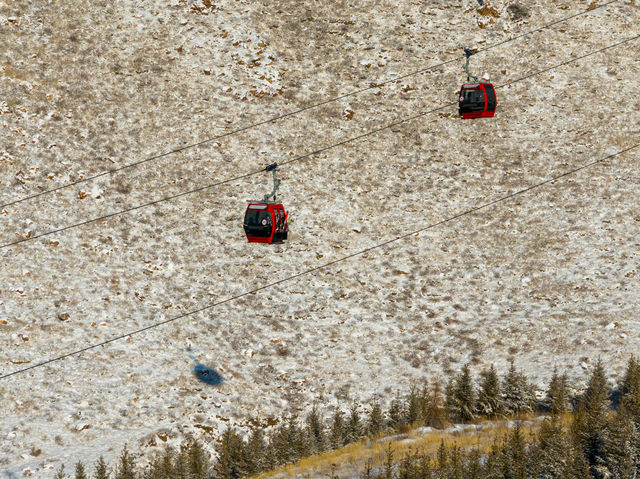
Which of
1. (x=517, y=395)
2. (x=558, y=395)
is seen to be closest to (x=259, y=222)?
(x=517, y=395)

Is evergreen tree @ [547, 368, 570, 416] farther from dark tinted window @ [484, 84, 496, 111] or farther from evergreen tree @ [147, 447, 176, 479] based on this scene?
evergreen tree @ [147, 447, 176, 479]

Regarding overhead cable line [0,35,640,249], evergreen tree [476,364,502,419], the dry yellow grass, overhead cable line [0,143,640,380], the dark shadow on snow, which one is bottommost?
the dry yellow grass

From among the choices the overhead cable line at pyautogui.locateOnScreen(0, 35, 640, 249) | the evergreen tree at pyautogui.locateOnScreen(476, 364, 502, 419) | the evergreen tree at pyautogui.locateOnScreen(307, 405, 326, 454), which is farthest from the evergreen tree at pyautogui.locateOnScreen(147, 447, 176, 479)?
the overhead cable line at pyautogui.locateOnScreen(0, 35, 640, 249)

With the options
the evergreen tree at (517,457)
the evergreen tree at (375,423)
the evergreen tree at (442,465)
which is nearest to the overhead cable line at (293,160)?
the evergreen tree at (375,423)

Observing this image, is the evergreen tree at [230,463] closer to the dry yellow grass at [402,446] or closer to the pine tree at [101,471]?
the dry yellow grass at [402,446]

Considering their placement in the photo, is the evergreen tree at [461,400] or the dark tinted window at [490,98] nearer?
the evergreen tree at [461,400]

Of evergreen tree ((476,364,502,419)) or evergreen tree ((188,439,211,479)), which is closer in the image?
evergreen tree ((188,439,211,479))

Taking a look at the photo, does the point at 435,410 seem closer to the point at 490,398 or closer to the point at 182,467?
the point at 490,398
